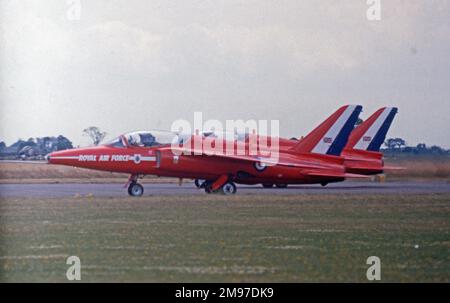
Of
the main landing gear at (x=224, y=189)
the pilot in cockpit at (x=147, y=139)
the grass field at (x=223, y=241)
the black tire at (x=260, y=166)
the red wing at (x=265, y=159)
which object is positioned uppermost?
the pilot in cockpit at (x=147, y=139)

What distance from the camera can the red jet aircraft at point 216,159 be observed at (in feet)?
96.2

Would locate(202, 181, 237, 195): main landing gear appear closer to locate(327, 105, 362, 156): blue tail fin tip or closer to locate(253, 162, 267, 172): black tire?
locate(253, 162, 267, 172): black tire

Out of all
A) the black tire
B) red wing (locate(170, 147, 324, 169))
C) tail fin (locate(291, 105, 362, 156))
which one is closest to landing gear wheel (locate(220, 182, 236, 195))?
red wing (locate(170, 147, 324, 169))

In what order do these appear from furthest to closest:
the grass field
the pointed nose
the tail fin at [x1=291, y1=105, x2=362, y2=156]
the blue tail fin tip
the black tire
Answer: the blue tail fin tip → the tail fin at [x1=291, y1=105, x2=362, y2=156] → the black tire → the pointed nose → the grass field

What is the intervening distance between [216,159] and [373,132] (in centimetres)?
1037

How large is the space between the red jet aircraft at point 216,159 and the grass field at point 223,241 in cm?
553

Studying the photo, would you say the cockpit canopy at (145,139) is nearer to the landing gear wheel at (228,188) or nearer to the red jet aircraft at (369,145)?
the landing gear wheel at (228,188)

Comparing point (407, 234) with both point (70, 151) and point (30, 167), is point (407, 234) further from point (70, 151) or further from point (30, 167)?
point (30, 167)

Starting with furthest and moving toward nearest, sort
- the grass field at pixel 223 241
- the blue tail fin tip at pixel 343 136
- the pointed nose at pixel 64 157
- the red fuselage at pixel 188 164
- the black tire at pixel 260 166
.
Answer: the blue tail fin tip at pixel 343 136 < the black tire at pixel 260 166 < the red fuselage at pixel 188 164 < the pointed nose at pixel 64 157 < the grass field at pixel 223 241

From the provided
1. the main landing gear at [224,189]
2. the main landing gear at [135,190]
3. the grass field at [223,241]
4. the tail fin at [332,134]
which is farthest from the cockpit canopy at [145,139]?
the grass field at [223,241]

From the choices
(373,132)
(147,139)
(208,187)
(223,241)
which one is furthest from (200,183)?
(223,241)

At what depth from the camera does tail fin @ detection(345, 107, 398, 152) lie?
Answer: 127 feet

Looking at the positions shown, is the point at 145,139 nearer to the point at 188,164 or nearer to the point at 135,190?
the point at 188,164

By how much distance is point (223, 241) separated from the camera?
15070 millimetres
